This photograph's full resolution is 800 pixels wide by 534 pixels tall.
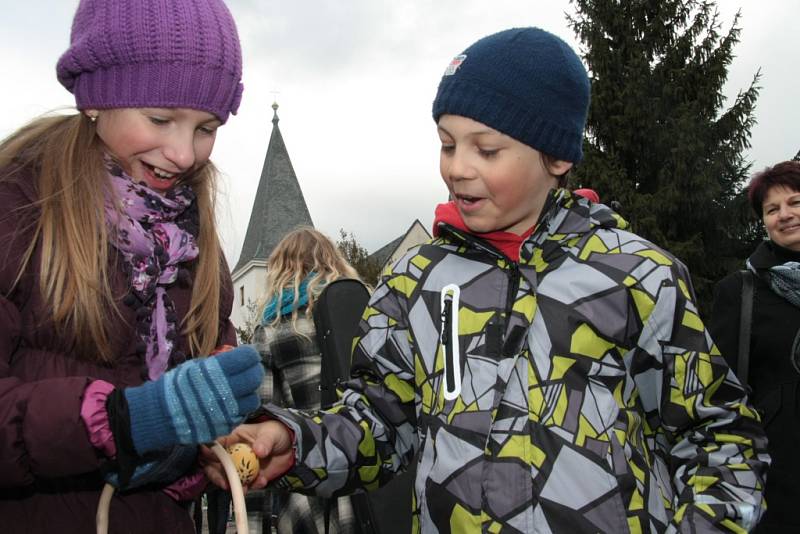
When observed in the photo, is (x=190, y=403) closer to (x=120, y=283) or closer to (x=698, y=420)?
(x=120, y=283)

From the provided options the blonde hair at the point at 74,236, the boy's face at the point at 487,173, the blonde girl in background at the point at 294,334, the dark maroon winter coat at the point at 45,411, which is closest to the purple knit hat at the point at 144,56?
the blonde hair at the point at 74,236

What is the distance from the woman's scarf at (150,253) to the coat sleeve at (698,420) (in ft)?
3.72

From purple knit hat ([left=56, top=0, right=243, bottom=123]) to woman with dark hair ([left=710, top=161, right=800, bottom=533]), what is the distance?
9.40 feet

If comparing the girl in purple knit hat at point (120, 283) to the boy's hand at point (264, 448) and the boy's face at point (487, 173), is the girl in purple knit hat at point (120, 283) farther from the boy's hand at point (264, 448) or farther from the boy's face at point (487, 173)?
the boy's face at point (487, 173)

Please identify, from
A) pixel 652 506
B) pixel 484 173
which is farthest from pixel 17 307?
pixel 652 506

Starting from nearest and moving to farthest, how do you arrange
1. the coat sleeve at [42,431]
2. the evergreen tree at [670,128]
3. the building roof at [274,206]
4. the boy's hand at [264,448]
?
the coat sleeve at [42,431]
the boy's hand at [264,448]
the evergreen tree at [670,128]
the building roof at [274,206]

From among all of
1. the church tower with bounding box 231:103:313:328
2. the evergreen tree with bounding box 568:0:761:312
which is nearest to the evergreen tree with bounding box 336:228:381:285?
the evergreen tree with bounding box 568:0:761:312

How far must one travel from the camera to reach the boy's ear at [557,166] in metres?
2.05

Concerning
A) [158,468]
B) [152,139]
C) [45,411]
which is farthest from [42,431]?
[152,139]

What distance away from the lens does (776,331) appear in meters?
3.53

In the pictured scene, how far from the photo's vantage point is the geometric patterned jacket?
5.45 ft

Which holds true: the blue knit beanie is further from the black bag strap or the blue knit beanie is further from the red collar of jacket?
the black bag strap

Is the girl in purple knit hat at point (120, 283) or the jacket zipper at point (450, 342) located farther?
the jacket zipper at point (450, 342)

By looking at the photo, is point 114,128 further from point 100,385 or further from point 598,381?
point 598,381
